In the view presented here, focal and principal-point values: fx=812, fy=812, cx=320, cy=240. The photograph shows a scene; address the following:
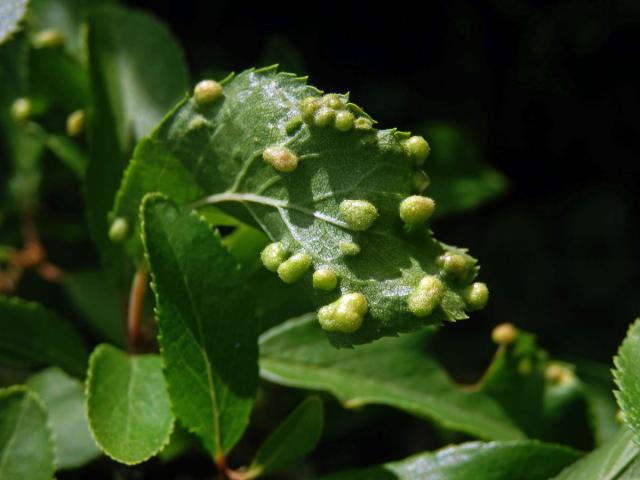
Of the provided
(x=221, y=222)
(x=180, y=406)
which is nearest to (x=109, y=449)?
(x=180, y=406)

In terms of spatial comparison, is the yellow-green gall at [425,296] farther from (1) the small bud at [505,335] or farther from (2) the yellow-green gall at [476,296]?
(1) the small bud at [505,335]

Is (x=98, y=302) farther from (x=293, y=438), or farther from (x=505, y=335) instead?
(x=505, y=335)

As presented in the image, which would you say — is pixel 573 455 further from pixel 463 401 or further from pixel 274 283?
pixel 274 283

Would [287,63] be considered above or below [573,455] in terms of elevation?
above

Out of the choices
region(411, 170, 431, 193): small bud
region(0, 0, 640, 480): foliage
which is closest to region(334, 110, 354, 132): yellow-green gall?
region(0, 0, 640, 480): foliage

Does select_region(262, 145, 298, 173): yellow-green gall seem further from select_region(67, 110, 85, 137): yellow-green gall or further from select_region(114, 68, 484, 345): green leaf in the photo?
select_region(67, 110, 85, 137): yellow-green gall

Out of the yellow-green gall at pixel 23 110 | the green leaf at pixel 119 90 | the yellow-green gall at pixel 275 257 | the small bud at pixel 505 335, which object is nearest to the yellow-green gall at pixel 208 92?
the yellow-green gall at pixel 275 257
